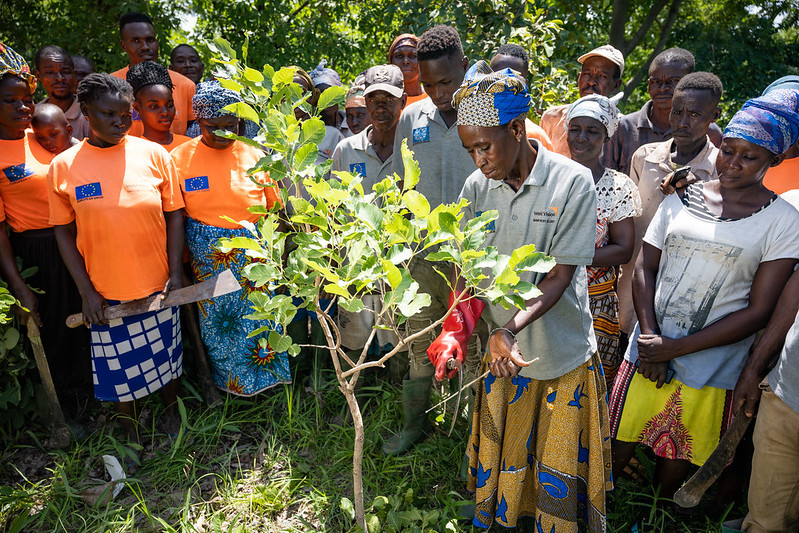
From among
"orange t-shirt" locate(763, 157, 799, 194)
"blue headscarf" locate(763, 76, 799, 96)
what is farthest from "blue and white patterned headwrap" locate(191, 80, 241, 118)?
"orange t-shirt" locate(763, 157, 799, 194)

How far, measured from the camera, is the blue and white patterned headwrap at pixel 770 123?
215cm

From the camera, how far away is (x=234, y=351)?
10.7 ft

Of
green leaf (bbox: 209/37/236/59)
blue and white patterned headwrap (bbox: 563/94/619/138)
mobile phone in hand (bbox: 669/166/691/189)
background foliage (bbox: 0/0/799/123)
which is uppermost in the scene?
background foliage (bbox: 0/0/799/123)

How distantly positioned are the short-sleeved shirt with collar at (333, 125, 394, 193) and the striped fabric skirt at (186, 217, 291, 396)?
0.71 m

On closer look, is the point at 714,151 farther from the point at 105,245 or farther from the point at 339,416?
the point at 105,245

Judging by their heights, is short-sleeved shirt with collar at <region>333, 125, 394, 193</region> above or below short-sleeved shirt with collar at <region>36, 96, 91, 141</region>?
below

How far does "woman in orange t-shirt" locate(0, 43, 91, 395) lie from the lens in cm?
292

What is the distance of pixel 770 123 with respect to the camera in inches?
84.8

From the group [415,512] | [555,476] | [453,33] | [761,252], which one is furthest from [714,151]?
→ [415,512]

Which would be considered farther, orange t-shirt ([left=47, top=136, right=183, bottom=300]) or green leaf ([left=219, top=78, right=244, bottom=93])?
orange t-shirt ([left=47, top=136, right=183, bottom=300])

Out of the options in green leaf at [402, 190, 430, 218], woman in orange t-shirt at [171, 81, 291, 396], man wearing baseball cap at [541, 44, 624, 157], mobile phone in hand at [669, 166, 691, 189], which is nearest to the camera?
green leaf at [402, 190, 430, 218]

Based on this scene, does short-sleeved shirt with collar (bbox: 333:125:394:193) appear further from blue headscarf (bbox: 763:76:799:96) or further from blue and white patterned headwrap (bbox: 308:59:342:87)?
blue headscarf (bbox: 763:76:799:96)

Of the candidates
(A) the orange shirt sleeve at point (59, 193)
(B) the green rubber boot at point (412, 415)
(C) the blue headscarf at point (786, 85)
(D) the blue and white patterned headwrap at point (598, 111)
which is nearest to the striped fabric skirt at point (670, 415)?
(B) the green rubber boot at point (412, 415)

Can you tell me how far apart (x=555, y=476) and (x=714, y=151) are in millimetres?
1881
